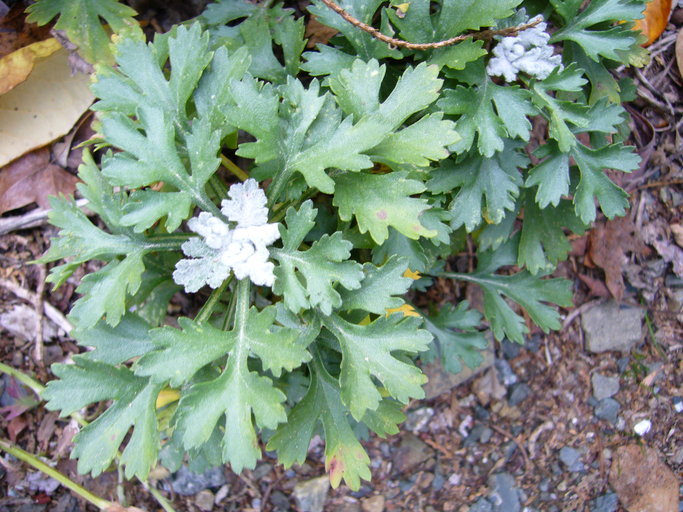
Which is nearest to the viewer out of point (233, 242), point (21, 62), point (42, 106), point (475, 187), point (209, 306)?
point (233, 242)

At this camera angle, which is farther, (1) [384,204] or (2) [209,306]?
(2) [209,306]

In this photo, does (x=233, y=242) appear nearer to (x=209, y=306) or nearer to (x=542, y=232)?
(x=209, y=306)

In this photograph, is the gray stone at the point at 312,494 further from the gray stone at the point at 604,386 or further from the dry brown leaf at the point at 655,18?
the dry brown leaf at the point at 655,18

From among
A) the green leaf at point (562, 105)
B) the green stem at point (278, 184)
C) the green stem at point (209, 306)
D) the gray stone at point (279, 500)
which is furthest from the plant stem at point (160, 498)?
the green leaf at point (562, 105)

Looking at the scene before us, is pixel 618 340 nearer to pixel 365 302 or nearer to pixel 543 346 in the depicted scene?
pixel 543 346

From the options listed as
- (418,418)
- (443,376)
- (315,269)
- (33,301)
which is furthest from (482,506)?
(33,301)

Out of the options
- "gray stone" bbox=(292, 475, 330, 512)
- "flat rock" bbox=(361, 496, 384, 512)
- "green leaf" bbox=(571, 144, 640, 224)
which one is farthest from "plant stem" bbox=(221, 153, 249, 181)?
"flat rock" bbox=(361, 496, 384, 512)

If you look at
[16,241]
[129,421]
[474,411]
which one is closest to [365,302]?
[129,421]
